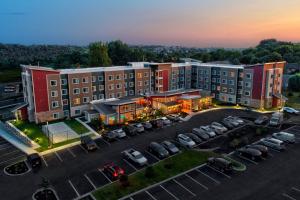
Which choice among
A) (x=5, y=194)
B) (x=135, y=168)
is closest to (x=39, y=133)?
(x=5, y=194)

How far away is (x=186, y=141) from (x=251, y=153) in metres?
11.6

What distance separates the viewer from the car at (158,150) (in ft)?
136

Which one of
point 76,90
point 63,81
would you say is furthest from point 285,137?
point 63,81

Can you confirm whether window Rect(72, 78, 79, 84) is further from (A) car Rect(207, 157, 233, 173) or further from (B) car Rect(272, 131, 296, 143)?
(B) car Rect(272, 131, 296, 143)

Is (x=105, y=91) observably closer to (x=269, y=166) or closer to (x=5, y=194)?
(x=5, y=194)

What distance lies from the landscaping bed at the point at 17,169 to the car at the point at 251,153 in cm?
3573

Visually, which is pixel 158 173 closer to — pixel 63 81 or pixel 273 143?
pixel 273 143

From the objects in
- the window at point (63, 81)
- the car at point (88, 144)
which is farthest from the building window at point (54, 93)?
the car at point (88, 144)

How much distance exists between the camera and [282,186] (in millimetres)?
33156

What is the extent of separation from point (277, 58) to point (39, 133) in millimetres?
126234

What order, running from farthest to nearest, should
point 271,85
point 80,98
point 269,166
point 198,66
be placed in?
point 198,66, point 271,85, point 80,98, point 269,166

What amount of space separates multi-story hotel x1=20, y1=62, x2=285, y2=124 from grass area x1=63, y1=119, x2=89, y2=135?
3.63m

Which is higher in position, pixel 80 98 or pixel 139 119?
pixel 80 98

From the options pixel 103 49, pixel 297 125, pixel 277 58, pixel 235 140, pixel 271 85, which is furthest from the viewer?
pixel 277 58
